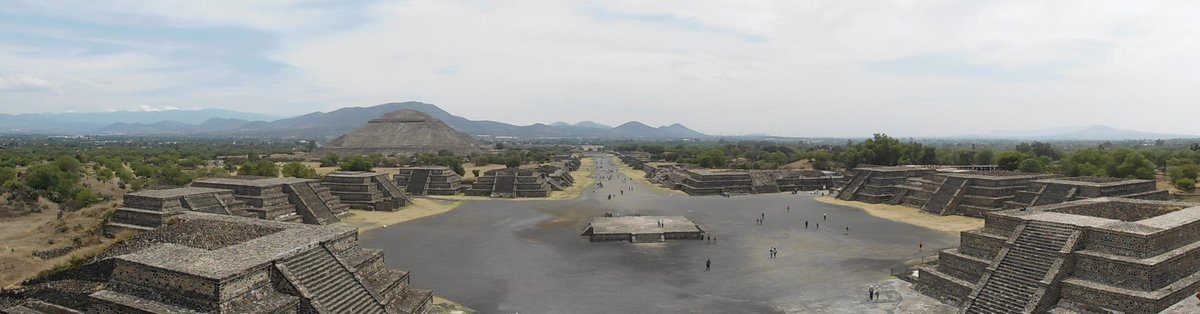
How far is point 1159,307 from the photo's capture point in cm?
1652

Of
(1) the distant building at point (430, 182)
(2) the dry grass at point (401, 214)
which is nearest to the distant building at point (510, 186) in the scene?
(1) the distant building at point (430, 182)

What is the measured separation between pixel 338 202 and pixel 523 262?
22.7 meters

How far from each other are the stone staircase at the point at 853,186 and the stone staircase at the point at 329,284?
50.7 metres

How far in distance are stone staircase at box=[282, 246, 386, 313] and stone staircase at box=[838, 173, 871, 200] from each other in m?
50.7

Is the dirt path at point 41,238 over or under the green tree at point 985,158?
under

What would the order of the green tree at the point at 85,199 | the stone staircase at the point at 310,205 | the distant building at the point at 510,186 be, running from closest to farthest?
the green tree at the point at 85,199
the stone staircase at the point at 310,205
the distant building at the point at 510,186

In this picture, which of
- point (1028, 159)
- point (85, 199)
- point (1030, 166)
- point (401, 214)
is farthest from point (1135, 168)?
point (85, 199)

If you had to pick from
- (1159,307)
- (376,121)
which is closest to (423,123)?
(376,121)

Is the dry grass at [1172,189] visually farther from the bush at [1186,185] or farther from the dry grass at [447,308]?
the dry grass at [447,308]

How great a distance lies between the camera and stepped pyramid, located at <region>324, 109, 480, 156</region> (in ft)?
511

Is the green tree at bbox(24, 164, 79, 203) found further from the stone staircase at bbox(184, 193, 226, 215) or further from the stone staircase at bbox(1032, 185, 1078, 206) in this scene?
the stone staircase at bbox(1032, 185, 1078, 206)

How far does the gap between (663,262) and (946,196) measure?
28.9m

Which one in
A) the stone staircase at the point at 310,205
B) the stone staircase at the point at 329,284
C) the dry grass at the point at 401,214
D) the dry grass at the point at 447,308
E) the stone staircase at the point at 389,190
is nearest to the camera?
the stone staircase at the point at 329,284

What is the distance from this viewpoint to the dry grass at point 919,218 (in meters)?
40.1
